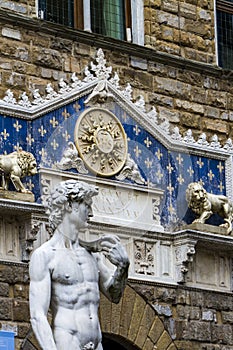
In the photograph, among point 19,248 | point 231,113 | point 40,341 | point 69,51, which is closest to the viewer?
point 40,341

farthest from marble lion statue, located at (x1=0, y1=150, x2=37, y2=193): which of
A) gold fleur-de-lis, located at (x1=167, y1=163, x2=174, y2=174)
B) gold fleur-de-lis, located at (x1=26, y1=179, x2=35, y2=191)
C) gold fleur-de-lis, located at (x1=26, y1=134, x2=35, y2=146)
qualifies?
gold fleur-de-lis, located at (x1=167, y1=163, x2=174, y2=174)

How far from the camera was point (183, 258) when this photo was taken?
48.2 feet

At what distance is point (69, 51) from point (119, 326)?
8.82 feet

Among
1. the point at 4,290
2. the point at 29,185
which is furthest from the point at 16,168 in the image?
the point at 4,290

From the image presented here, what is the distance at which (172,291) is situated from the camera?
14719 millimetres

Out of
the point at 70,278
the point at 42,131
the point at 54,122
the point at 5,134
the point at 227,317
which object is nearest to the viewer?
the point at 70,278

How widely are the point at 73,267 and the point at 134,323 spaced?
3.75 m

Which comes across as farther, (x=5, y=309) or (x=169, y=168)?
(x=169, y=168)

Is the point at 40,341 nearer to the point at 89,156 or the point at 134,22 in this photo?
the point at 89,156

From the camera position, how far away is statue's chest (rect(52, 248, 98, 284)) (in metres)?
10.7

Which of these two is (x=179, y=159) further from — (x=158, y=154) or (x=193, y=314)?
(x=193, y=314)

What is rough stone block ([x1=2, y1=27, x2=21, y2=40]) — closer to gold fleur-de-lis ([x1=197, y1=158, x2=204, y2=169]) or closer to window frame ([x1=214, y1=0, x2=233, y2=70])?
gold fleur-de-lis ([x1=197, y1=158, x2=204, y2=169])

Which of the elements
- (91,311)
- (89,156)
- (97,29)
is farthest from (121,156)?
(91,311)

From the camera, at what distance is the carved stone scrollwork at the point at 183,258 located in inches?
578
